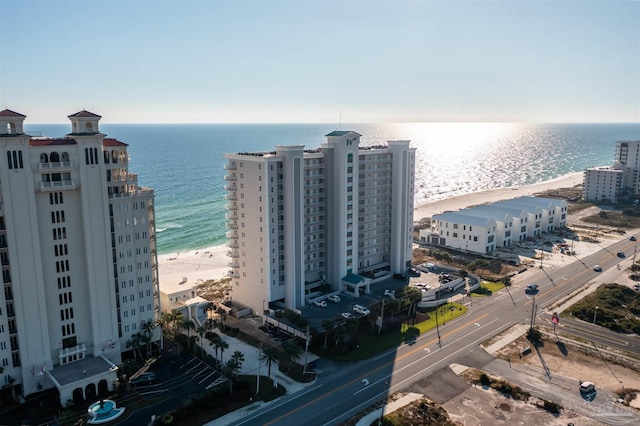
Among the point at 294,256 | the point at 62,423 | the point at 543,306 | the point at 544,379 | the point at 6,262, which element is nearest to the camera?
the point at 62,423

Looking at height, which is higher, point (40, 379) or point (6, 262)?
point (6, 262)

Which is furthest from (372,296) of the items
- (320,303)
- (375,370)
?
(375,370)

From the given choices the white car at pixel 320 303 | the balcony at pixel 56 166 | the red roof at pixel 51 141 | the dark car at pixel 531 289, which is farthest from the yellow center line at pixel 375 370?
the red roof at pixel 51 141

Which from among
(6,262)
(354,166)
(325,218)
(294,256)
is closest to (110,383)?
(6,262)

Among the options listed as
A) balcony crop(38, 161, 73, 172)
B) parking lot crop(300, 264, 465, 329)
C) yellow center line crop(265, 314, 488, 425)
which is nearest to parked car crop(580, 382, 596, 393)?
yellow center line crop(265, 314, 488, 425)

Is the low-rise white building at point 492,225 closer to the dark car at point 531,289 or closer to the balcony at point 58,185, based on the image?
the dark car at point 531,289

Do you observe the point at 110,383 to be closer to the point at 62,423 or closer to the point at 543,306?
the point at 62,423
